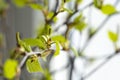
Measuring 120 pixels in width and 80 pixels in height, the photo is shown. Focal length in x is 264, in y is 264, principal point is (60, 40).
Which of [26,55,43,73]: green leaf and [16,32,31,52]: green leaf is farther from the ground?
[16,32,31,52]: green leaf

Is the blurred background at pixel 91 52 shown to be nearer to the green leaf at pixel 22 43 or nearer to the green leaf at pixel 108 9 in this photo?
the green leaf at pixel 108 9

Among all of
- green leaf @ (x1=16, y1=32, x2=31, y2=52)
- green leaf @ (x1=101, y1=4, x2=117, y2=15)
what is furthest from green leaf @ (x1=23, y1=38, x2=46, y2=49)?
green leaf @ (x1=101, y1=4, x2=117, y2=15)

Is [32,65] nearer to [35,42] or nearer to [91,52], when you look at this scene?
[35,42]

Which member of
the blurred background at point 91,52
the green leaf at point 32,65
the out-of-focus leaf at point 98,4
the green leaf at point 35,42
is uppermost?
the out-of-focus leaf at point 98,4

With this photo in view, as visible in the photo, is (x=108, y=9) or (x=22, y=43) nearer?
(x=22, y=43)

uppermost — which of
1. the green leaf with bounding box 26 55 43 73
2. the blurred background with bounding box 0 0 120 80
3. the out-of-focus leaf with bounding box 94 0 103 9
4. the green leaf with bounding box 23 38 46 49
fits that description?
the out-of-focus leaf with bounding box 94 0 103 9

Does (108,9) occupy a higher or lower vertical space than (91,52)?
higher

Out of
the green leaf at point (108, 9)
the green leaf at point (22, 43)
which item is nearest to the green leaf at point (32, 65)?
the green leaf at point (22, 43)

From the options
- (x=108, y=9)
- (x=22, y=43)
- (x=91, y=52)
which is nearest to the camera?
(x=22, y=43)

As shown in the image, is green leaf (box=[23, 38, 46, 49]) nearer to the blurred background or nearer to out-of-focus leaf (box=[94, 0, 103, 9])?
out-of-focus leaf (box=[94, 0, 103, 9])

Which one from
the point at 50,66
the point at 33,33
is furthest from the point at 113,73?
the point at 33,33

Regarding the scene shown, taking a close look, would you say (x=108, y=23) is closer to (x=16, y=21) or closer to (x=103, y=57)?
(x=103, y=57)

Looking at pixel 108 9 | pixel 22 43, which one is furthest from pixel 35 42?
pixel 108 9

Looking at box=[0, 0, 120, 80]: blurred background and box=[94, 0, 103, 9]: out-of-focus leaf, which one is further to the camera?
box=[0, 0, 120, 80]: blurred background
